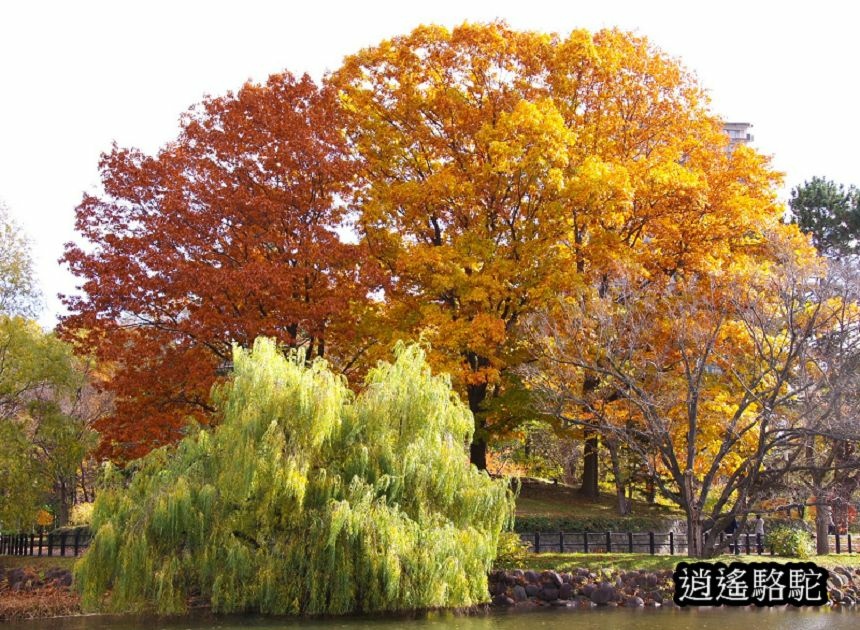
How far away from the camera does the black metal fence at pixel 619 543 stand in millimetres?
20891

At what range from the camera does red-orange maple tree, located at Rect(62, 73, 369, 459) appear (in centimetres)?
1927

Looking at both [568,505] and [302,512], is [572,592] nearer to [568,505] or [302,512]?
[302,512]

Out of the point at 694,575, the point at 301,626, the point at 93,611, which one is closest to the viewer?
the point at 301,626

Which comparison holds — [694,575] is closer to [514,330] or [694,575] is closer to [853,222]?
[514,330]

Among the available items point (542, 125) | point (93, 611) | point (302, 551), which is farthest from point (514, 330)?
point (93, 611)

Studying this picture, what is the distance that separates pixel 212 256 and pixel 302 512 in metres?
8.56

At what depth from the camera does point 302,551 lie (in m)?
14.1

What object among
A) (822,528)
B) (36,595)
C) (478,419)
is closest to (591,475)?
(478,419)

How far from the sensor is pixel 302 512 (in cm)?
1438

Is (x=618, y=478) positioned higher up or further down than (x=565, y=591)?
higher up

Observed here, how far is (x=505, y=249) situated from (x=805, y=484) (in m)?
9.03

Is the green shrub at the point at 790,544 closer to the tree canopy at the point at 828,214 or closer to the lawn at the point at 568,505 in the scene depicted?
the lawn at the point at 568,505

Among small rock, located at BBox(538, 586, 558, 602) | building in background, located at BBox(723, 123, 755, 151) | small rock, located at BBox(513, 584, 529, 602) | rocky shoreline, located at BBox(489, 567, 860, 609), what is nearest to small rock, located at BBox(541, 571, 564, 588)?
rocky shoreline, located at BBox(489, 567, 860, 609)

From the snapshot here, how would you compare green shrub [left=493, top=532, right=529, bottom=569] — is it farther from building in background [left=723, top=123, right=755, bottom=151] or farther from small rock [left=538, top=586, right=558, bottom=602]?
building in background [left=723, top=123, right=755, bottom=151]
